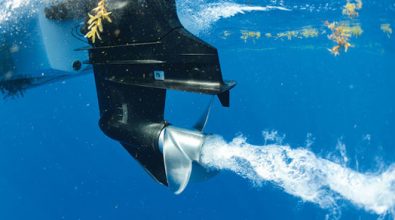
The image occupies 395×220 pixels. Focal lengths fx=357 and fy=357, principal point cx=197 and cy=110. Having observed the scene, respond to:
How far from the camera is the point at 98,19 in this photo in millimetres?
3363

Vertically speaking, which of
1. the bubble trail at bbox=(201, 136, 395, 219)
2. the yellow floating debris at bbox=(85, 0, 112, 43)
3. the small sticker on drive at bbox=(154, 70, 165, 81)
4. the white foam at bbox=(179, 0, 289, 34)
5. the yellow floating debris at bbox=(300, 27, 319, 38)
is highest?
the yellow floating debris at bbox=(85, 0, 112, 43)

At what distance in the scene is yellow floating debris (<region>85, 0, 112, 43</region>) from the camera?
132 inches

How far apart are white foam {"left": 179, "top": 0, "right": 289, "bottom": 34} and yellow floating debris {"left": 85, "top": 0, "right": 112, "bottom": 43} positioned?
5021 mm

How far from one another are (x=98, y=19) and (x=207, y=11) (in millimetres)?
6451

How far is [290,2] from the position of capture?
32.0 feet

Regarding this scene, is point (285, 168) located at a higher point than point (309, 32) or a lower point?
higher

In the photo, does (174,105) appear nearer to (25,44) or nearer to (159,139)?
(25,44)

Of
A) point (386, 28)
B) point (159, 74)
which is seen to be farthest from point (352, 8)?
point (159, 74)

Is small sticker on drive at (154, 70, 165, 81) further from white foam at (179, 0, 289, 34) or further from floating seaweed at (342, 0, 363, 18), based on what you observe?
floating seaweed at (342, 0, 363, 18)

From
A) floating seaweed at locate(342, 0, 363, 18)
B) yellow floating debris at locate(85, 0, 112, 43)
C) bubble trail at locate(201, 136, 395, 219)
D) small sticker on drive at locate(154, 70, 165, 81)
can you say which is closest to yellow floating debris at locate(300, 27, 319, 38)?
floating seaweed at locate(342, 0, 363, 18)

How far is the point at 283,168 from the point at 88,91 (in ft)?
66.5

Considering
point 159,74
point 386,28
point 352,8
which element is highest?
point 159,74

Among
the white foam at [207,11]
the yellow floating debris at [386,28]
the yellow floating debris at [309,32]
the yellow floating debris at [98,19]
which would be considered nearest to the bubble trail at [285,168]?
the yellow floating debris at [98,19]

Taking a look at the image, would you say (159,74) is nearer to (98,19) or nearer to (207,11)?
(98,19)
